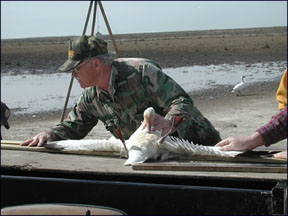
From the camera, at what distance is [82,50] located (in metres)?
4.11

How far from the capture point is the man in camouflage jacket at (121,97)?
4113 millimetres

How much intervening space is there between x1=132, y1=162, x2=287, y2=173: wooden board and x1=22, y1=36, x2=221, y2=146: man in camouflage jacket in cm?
91

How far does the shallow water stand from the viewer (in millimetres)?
13812

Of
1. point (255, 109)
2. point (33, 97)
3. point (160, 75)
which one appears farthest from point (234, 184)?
point (33, 97)

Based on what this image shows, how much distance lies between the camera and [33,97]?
14.9 m

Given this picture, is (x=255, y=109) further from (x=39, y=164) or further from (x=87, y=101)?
(x=39, y=164)

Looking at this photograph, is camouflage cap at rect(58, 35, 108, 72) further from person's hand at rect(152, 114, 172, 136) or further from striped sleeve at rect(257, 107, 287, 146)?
striped sleeve at rect(257, 107, 287, 146)

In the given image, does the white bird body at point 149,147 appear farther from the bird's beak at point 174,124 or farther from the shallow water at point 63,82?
the shallow water at point 63,82

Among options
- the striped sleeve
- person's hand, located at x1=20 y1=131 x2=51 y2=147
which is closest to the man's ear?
person's hand, located at x1=20 y1=131 x2=51 y2=147

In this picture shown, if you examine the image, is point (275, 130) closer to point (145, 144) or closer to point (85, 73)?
point (145, 144)

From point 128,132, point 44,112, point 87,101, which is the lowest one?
point 44,112

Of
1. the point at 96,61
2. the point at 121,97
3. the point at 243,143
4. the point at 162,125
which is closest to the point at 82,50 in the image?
the point at 96,61

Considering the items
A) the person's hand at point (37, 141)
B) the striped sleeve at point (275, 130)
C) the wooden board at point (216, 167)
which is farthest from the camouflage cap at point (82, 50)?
the striped sleeve at point (275, 130)

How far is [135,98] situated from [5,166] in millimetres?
1479
